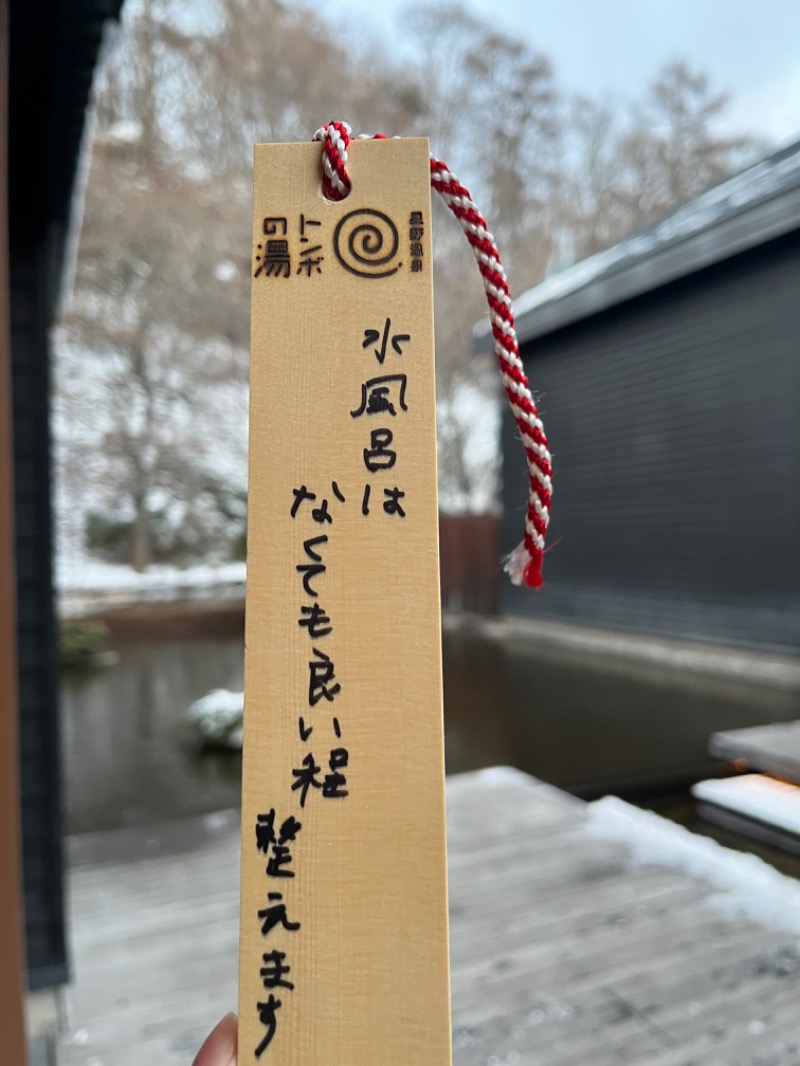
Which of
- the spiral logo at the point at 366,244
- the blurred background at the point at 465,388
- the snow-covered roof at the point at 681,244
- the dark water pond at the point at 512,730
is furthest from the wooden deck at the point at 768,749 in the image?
the spiral logo at the point at 366,244

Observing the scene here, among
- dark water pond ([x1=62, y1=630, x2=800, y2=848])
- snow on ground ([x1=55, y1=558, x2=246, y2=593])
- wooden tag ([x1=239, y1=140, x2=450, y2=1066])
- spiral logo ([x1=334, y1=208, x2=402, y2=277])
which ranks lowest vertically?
dark water pond ([x1=62, y1=630, x2=800, y2=848])

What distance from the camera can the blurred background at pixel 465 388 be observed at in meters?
1.73

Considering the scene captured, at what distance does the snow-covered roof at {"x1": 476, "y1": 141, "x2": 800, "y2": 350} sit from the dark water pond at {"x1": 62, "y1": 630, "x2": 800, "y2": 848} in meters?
2.35

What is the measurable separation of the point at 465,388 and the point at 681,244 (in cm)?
381

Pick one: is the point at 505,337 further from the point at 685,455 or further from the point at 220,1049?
the point at 685,455

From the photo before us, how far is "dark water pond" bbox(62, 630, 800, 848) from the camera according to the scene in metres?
3.52

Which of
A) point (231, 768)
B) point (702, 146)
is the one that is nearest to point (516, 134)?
point (702, 146)

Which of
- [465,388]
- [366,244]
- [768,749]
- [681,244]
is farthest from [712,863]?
[465,388]

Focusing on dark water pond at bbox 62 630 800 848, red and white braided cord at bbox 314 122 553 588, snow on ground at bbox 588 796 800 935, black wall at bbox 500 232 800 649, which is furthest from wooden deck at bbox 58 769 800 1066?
black wall at bbox 500 232 800 649

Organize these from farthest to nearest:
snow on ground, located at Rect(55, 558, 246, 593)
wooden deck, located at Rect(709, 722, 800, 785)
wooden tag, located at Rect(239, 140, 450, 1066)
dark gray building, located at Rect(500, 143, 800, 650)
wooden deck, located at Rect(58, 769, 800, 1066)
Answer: snow on ground, located at Rect(55, 558, 246, 593) < dark gray building, located at Rect(500, 143, 800, 650) < wooden deck, located at Rect(709, 722, 800, 785) < wooden deck, located at Rect(58, 769, 800, 1066) < wooden tag, located at Rect(239, 140, 450, 1066)

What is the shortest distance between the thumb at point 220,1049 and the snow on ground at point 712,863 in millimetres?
1756

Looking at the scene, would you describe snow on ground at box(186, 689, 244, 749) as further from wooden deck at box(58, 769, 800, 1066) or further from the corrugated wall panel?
the corrugated wall panel

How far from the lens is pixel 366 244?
431mm

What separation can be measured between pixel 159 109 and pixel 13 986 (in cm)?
999
